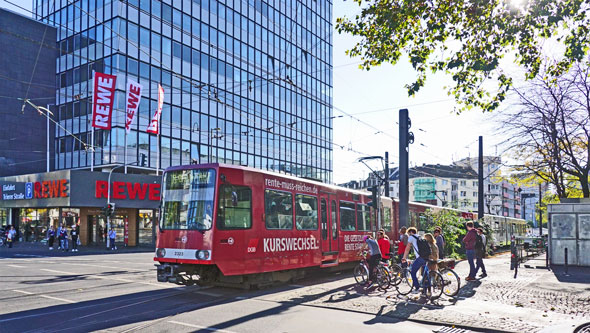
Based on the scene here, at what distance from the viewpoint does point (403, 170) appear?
18.9 metres

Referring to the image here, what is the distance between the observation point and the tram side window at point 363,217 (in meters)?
18.5

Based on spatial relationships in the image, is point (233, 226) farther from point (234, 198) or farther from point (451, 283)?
point (451, 283)

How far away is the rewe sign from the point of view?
3450 centimetres

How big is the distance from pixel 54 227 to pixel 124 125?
29.5ft

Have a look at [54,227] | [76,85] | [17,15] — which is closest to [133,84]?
[76,85]

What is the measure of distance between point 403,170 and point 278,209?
280 inches

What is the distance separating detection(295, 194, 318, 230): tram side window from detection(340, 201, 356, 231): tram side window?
1.92m

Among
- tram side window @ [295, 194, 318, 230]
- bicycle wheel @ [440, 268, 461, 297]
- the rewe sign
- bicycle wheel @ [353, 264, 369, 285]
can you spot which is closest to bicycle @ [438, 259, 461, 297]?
bicycle wheel @ [440, 268, 461, 297]

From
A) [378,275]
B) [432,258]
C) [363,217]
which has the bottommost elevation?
[378,275]

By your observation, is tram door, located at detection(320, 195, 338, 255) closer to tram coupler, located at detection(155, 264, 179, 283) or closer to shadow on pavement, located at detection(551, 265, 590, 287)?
tram coupler, located at detection(155, 264, 179, 283)

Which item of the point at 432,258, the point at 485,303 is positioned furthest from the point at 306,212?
the point at 485,303

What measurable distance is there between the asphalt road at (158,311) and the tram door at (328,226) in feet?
6.78

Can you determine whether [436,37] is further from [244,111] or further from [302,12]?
[302,12]

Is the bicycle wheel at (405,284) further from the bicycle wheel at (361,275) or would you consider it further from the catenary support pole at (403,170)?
the catenary support pole at (403,170)
